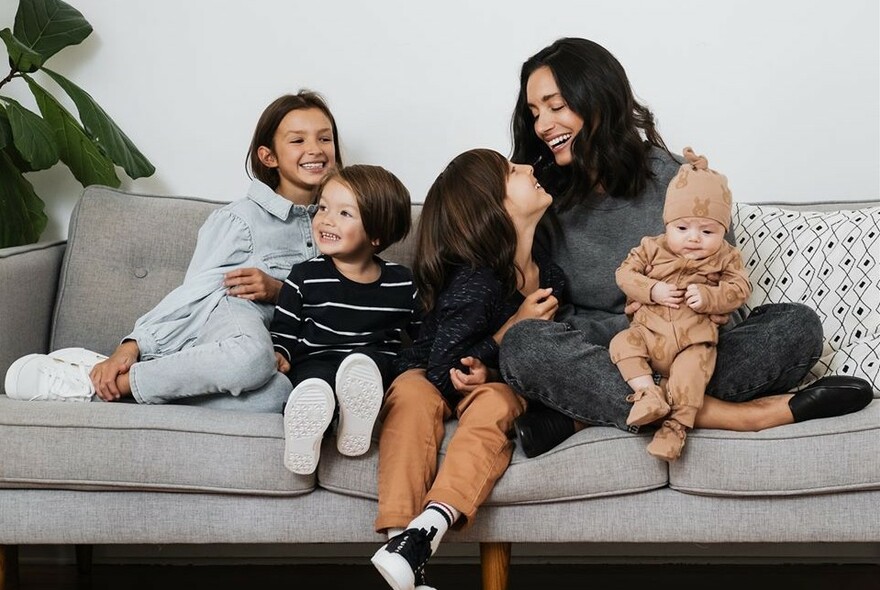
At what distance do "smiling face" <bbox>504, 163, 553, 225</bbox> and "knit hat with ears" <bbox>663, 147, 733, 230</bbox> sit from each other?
0.30m

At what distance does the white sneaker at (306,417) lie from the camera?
166cm

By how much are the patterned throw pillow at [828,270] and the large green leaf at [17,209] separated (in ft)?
5.86

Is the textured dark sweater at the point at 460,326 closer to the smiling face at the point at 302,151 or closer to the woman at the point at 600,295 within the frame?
the woman at the point at 600,295

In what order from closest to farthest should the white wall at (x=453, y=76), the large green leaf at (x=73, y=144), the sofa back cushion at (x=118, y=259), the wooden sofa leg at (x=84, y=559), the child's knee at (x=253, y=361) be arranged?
the child's knee at (x=253, y=361) → the sofa back cushion at (x=118, y=259) → the wooden sofa leg at (x=84, y=559) → the large green leaf at (x=73, y=144) → the white wall at (x=453, y=76)

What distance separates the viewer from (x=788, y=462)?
1709 mm

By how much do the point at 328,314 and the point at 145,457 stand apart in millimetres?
512

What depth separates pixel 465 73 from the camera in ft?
8.86

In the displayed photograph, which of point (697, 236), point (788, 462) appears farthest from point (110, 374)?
point (788, 462)

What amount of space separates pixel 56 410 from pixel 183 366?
25 centimetres

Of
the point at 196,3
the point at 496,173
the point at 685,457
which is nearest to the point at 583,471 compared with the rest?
the point at 685,457

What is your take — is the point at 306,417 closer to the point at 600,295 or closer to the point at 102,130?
the point at 600,295

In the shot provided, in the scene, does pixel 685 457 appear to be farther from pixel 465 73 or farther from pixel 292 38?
pixel 292 38

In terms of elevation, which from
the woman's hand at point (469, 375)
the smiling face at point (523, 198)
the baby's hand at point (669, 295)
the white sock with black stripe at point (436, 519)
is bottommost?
the white sock with black stripe at point (436, 519)

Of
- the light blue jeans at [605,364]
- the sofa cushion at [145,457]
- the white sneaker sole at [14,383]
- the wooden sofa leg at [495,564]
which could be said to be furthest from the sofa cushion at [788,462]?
the white sneaker sole at [14,383]
